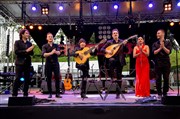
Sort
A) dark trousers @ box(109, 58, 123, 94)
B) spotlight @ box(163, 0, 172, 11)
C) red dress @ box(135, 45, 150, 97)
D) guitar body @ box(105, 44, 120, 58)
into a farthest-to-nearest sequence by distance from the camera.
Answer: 1. spotlight @ box(163, 0, 172, 11)
2. red dress @ box(135, 45, 150, 97)
3. dark trousers @ box(109, 58, 123, 94)
4. guitar body @ box(105, 44, 120, 58)

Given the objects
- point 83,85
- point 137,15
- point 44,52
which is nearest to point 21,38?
point 44,52

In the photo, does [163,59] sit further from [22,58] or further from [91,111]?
[22,58]

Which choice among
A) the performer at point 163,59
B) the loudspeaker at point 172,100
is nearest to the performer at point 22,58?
the performer at point 163,59

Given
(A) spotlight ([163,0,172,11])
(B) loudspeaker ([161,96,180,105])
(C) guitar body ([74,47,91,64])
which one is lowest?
(B) loudspeaker ([161,96,180,105])

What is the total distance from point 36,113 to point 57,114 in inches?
14.6

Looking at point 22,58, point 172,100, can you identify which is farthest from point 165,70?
point 22,58

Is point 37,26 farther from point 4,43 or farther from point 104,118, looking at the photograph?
point 104,118

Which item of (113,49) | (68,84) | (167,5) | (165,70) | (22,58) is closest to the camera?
(22,58)

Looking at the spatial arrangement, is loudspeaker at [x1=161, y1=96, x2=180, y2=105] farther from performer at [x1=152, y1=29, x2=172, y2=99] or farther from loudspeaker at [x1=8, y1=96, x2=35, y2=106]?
loudspeaker at [x1=8, y1=96, x2=35, y2=106]

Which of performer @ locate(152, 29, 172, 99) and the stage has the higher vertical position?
performer @ locate(152, 29, 172, 99)

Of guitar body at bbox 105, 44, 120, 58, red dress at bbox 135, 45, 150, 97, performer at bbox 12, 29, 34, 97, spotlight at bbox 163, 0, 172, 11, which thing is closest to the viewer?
performer at bbox 12, 29, 34, 97

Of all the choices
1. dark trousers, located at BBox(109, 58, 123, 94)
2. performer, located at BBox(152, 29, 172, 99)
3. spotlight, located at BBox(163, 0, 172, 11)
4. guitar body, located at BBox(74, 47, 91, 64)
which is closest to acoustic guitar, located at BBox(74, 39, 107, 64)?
guitar body, located at BBox(74, 47, 91, 64)

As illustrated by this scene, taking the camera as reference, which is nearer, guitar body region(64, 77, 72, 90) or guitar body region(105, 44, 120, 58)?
guitar body region(105, 44, 120, 58)

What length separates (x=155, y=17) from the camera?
17.0 metres
